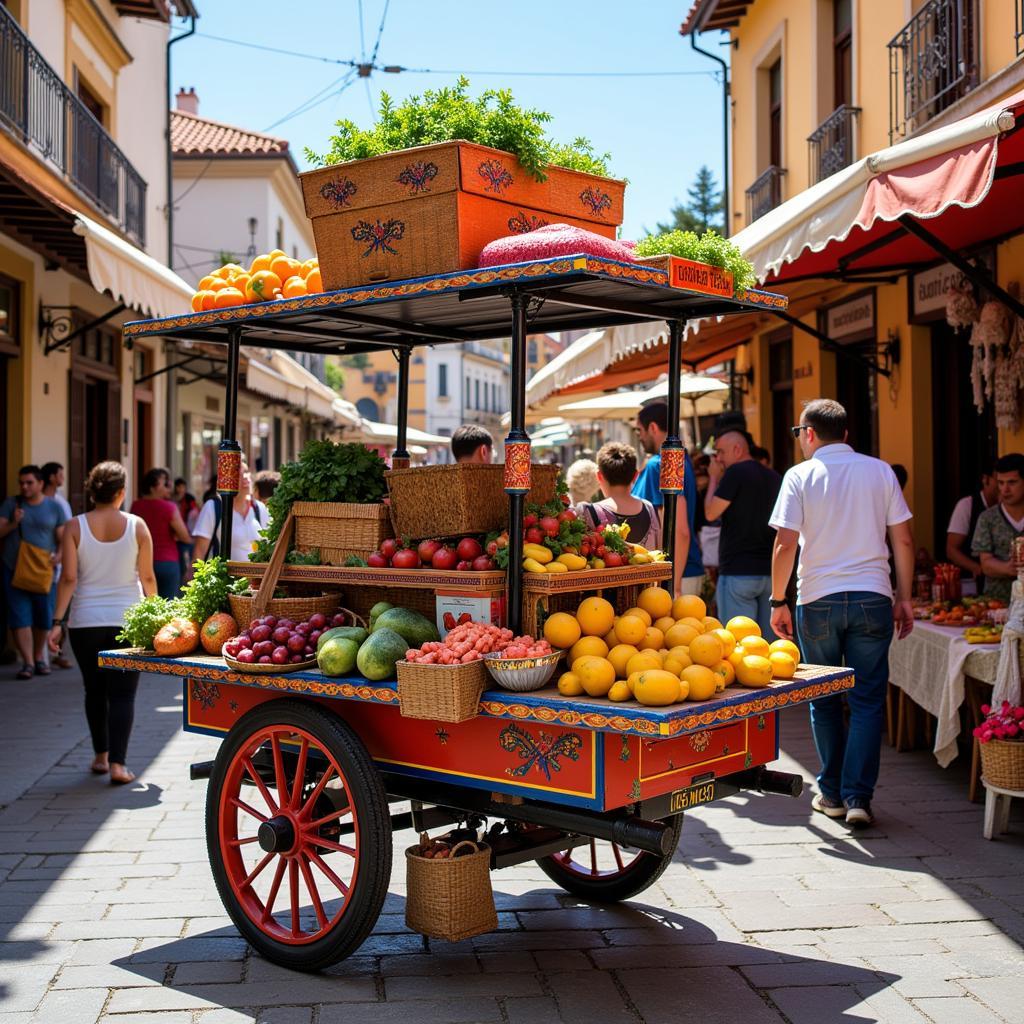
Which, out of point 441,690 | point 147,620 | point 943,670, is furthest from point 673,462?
point 943,670

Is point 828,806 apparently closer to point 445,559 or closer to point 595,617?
point 595,617

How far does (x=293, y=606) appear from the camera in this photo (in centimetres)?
479

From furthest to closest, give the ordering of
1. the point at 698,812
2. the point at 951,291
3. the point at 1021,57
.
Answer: the point at 951,291, the point at 1021,57, the point at 698,812

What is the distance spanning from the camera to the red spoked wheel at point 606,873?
4.98m

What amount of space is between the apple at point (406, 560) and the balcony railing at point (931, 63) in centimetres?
664

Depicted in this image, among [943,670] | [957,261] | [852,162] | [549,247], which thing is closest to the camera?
[549,247]

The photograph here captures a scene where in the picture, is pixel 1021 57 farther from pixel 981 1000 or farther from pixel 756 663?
pixel 981 1000

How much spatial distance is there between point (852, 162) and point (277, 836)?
32.5ft

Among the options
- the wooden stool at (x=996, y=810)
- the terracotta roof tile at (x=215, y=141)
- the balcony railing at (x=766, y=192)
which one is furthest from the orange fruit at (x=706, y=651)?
the terracotta roof tile at (x=215, y=141)

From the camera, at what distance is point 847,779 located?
20.7 feet

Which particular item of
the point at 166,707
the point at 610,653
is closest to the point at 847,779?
the point at 610,653

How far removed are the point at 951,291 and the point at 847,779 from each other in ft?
14.2

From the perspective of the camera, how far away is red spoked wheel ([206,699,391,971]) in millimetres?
4203

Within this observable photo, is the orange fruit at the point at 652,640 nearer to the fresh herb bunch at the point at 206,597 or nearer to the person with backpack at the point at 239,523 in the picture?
the fresh herb bunch at the point at 206,597
